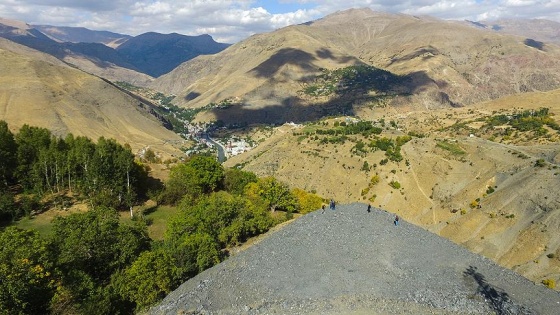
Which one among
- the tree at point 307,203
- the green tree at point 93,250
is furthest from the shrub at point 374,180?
the green tree at point 93,250

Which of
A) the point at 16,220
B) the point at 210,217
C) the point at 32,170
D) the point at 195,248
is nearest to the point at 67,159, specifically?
the point at 32,170

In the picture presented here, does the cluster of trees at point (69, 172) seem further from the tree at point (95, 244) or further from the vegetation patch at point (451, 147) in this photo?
the vegetation patch at point (451, 147)

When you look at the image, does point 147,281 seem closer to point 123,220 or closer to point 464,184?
point 123,220

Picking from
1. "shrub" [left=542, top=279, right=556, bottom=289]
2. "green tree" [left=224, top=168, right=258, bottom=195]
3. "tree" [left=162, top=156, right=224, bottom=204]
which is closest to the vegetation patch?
"shrub" [left=542, top=279, right=556, bottom=289]

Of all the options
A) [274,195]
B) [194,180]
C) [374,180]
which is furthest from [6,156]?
[374,180]

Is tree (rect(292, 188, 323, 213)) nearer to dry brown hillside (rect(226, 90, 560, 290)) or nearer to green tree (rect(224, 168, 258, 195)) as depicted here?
green tree (rect(224, 168, 258, 195))

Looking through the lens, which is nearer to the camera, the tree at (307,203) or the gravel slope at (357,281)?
the gravel slope at (357,281)
